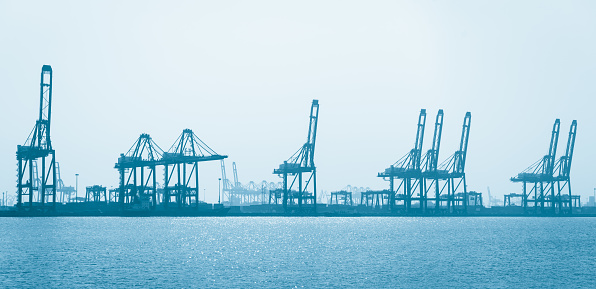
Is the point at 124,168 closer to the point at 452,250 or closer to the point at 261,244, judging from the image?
the point at 261,244

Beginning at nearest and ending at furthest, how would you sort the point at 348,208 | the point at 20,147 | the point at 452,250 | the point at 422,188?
the point at 452,250
the point at 20,147
the point at 422,188
the point at 348,208

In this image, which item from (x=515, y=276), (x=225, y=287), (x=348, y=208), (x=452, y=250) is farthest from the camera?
(x=348, y=208)

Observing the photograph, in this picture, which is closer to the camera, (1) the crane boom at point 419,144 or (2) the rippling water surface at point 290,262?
(2) the rippling water surface at point 290,262

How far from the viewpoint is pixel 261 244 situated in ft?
232

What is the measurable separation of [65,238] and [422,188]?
271ft

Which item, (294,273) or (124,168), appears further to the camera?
(124,168)

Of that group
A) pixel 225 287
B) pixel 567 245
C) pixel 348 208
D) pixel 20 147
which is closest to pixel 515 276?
pixel 225 287

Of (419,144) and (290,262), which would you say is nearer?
(290,262)

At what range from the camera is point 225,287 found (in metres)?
39.4

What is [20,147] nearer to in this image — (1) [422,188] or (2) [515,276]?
(1) [422,188]

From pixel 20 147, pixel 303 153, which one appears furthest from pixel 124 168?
pixel 303 153

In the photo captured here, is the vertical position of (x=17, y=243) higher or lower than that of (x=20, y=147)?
lower

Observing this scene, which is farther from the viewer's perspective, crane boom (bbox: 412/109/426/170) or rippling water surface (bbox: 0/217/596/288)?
crane boom (bbox: 412/109/426/170)

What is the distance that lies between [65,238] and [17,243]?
8.06m
